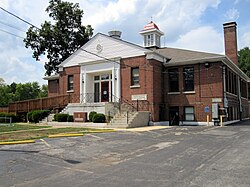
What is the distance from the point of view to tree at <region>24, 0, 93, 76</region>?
140ft

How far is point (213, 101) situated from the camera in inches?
987

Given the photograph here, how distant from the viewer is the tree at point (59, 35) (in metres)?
42.7

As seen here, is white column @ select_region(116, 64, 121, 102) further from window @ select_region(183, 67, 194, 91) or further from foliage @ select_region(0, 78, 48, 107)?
foliage @ select_region(0, 78, 48, 107)

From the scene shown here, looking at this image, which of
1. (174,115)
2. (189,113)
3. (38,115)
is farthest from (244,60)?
(38,115)

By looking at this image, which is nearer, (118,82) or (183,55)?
(118,82)

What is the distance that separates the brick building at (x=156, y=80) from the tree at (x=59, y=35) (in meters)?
13.4

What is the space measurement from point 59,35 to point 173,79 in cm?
2301

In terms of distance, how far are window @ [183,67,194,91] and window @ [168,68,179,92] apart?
81 cm

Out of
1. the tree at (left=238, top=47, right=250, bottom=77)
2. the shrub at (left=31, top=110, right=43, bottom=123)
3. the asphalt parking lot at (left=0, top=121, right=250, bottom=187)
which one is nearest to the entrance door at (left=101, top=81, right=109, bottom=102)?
the shrub at (left=31, top=110, right=43, bottom=123)

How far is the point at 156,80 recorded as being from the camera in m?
26.2

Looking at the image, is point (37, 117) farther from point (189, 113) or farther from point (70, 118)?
point (189, 113)

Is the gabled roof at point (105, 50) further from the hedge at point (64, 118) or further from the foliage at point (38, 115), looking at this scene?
the hedge at point (64, 118)

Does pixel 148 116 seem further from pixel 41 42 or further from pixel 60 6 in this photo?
pixel 60 6

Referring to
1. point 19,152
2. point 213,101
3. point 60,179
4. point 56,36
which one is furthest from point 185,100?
point 56,36
